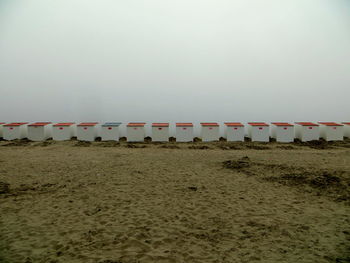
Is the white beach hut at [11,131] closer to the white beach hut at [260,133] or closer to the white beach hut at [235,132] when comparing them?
the white beach hut at [235,132]

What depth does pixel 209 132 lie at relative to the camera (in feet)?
39.8

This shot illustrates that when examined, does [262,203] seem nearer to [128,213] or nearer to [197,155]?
[128,213]

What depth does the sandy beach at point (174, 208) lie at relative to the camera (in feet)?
12.1

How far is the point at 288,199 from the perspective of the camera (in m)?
5.60

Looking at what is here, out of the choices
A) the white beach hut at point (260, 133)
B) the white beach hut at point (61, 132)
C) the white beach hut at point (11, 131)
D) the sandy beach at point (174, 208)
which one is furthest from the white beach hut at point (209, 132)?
the white beach hut at point (11, 131)

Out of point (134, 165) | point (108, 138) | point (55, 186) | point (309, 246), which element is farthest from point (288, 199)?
point (108, 138)

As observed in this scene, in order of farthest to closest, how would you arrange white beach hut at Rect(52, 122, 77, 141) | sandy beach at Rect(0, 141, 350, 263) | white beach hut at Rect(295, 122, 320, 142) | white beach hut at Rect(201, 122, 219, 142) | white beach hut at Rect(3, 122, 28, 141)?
white beach hut at Rect(3, 122, 28, 141) < white beach hut at Rect(52, 122, 77, 141) < white beach hut at Rect(201, 122, 219, 142) < white beach hut at Rect(295, 122, 320, 142) < sandy beach at Rect(0, 141, 350, 263)

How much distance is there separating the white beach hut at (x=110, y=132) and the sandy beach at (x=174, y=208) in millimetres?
2930

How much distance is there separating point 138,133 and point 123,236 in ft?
27.0

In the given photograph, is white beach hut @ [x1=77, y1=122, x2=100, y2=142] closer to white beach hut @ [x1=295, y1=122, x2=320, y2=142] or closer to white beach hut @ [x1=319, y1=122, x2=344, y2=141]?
white beach hut @ [x1=295, y1=122, x2=320, y2=142]

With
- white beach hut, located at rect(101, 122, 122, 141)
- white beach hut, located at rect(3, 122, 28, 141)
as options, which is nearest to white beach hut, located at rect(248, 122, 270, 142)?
white beach hut, located at rect(101, 122, 122, 141)

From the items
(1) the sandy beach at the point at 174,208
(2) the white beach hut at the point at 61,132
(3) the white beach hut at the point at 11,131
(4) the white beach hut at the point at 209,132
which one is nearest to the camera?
(1) the sandy beach at the point at 174,208

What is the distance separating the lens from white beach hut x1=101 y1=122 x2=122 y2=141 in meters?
12.1

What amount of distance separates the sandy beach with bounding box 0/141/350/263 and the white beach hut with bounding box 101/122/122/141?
2.93 m
